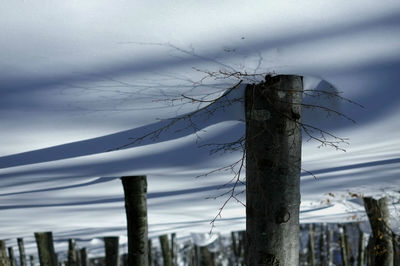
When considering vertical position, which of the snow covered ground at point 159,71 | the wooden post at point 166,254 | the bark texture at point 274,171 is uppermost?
the snow covered ground at point 159,71

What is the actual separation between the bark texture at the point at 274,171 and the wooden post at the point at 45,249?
9.89m

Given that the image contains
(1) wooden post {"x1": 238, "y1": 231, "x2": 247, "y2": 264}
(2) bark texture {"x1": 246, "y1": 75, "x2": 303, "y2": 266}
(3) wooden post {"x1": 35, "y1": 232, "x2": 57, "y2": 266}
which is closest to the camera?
(2) bark texture {"x1": 246, "y1": 75, "x2": 303, "y2": 266}

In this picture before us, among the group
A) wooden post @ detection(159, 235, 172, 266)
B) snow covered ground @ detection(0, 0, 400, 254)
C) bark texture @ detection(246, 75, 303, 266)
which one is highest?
snow covered ground @ detection(0, 0, 400, 254)

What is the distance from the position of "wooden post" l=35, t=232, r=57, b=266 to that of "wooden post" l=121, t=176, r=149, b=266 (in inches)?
266

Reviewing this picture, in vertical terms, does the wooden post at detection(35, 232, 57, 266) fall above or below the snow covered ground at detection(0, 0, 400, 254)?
below

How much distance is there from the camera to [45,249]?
41.3 ft

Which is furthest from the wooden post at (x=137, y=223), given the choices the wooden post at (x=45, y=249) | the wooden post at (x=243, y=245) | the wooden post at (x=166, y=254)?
the wooden post at (x=243, y=245)

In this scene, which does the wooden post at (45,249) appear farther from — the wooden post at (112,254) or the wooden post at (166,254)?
the wooden post at (166,254)

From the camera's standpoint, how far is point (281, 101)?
3383 mm

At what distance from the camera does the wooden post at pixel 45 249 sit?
12270 mm

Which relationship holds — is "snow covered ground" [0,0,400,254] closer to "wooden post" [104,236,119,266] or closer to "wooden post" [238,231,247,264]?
"wooden post" [104,236,119,266]

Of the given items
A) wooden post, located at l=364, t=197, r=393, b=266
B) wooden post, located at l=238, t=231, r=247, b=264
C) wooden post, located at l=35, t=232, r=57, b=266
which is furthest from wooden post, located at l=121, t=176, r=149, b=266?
wooden post, located at l=238, t=231, r=247, b=264

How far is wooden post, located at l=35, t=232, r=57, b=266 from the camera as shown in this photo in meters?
12.3

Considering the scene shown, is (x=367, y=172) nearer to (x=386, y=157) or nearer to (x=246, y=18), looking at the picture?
(x=386, y=157)
